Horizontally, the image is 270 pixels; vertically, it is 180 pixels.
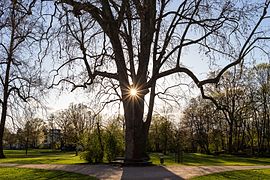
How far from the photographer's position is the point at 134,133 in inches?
849

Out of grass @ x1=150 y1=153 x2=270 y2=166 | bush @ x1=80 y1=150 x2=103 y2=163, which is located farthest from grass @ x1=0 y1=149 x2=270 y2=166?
bush @ x1=80 y1=150 x2=103 y2=163

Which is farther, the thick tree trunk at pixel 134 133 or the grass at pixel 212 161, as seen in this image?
the grass at pixel 212 161

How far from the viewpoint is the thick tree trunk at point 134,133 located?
21309 millimetres

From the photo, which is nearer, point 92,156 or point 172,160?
point 92,156

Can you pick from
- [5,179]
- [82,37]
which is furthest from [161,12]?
[5,179]

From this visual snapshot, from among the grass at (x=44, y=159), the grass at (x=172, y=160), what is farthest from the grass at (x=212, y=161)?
the grass at (x=44, y=159)

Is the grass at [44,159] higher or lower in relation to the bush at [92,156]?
lower

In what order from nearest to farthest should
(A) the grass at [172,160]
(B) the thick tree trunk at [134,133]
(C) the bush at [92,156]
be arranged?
(B) the thick tree trunk at [134,133] → (C) the bush at [92,156] → (A) the grass at [172,160]

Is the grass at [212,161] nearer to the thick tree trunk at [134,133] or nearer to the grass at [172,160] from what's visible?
the grass at [172,160]

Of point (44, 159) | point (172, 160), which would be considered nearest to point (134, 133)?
point (172, 160)

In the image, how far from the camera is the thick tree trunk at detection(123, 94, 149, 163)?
21309mm

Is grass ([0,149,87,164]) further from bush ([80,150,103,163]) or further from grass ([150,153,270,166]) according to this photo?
grass ([150,153,270,166])

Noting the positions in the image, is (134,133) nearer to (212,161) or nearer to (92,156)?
(92,156)

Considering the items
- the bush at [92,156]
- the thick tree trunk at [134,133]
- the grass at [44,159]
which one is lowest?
the grass at [44,159]
